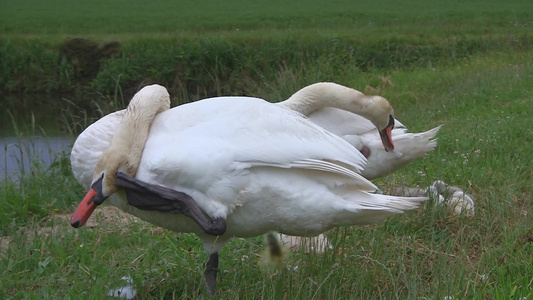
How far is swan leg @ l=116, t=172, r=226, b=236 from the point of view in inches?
119

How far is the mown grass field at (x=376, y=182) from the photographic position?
331 centimetres

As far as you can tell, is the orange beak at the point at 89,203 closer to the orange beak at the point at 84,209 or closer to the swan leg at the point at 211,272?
the orange beak at the point at 84,209

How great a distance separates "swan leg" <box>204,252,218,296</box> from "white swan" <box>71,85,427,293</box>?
2cm

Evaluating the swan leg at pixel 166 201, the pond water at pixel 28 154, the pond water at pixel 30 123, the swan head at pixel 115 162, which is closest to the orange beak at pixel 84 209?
the swan head at pixel 115 162

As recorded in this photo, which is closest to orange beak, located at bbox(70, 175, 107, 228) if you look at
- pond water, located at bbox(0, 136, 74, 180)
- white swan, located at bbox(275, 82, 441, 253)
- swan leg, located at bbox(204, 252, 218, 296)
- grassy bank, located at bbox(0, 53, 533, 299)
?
grassy bank, located at bbox(0, 53, 533, 299)

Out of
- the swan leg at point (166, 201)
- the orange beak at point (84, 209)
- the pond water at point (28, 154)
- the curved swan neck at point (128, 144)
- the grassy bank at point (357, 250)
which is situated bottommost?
the pond water at point (28, 154)

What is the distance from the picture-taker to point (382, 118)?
464cm

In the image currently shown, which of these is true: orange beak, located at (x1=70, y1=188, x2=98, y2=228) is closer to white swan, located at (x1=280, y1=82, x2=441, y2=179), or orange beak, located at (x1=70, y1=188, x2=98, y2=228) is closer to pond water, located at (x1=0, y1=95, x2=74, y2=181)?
white swan, located at (x1=280, y1=82, x2=441, y2=179)

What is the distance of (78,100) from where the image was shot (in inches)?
555

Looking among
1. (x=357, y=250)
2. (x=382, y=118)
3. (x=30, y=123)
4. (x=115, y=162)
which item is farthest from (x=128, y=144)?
(x=30, y=123)

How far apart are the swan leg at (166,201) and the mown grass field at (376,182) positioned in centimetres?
31

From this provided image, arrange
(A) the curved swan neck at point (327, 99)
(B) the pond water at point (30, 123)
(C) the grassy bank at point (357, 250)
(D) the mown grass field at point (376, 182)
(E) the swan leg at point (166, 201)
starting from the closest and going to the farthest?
(E) the swan leg at point (166, 201)
(C) the grassy bank at point (357, 250)
(D) the mown grass field at point (376, 182)
(A) the curved swan neck at point (327, 99)
(B) the pond water at point (30, 123)

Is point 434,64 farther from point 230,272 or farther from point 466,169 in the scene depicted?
point 230,272

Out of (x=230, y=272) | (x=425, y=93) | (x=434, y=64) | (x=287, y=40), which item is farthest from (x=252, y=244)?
(x=287, y=40)
